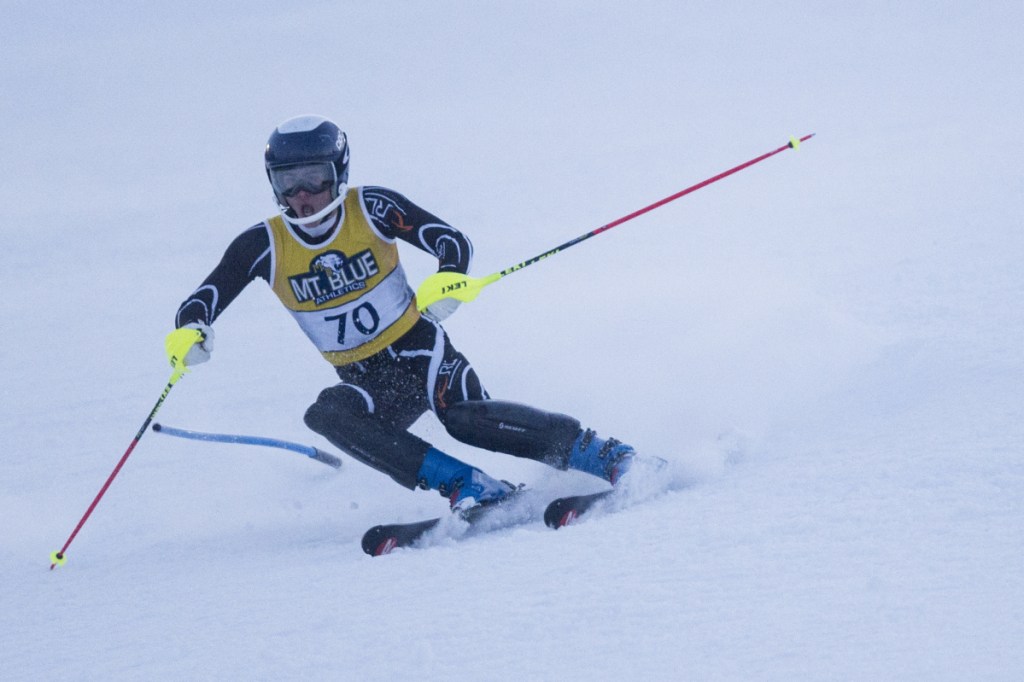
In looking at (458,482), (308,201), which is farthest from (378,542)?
(308,201)

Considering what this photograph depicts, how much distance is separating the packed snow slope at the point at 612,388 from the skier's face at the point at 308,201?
1.19m

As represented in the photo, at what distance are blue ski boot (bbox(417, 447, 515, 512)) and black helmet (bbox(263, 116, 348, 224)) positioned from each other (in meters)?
0.96

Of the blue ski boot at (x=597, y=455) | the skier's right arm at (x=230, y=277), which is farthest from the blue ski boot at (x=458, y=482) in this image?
the skier's right arm at (x=230, y=277)

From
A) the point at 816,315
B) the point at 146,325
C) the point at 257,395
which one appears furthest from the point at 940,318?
the point at 146,325

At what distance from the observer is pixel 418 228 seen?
395cm

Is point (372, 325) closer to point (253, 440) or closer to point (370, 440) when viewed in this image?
point (370, 440)

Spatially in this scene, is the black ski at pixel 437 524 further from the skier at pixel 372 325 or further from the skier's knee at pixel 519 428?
the skier's knee at pixel 519 428

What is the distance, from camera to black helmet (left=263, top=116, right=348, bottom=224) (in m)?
3.83

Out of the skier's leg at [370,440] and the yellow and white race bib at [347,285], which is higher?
the yellow and white race bib at [347,285]

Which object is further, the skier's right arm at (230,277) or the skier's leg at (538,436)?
the skier's right arm at (230,277)

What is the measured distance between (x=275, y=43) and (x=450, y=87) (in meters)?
3.90

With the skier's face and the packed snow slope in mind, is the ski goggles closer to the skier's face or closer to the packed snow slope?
the skier's face

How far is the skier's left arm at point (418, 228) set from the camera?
3.82 metres

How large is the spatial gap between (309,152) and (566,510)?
1516 millimetres
